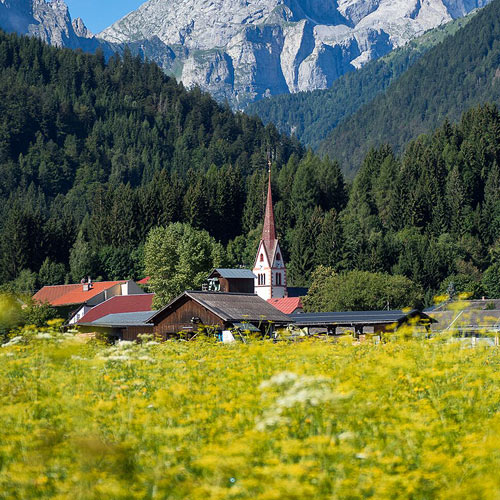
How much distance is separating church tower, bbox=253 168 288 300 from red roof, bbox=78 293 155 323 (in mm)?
17116

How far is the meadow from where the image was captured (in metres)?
7.27

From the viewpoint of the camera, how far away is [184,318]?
49.3m

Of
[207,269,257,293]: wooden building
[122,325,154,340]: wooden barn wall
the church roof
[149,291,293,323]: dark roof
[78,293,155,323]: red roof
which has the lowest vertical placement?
[122,325,154,340]: wooden barn wall

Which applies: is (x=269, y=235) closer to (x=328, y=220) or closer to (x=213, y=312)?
(x=328, y=220)

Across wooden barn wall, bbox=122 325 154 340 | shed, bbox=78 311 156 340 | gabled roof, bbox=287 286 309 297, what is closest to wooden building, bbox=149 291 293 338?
shed, bbox=78 311 156 340

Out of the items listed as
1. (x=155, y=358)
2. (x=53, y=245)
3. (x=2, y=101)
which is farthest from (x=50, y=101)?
(x=155, y=358)

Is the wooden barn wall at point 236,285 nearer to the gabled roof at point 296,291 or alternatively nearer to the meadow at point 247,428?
the gabled roof at point 296,291

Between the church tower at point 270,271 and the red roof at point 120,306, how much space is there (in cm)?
1712

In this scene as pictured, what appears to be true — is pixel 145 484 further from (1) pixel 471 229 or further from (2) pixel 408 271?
(1) pixel 471 229

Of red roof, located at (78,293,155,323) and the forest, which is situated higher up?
the forest

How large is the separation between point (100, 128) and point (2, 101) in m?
23.9

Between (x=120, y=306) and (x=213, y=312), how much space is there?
4811cm

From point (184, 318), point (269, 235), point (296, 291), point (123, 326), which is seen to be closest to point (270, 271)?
point (296, 291)

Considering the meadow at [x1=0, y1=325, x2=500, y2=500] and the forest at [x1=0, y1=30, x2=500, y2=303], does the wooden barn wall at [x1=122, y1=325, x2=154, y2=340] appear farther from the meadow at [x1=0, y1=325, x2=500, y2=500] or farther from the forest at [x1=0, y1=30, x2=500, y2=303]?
the meadow at [x1=0, y1=325, x2=500, y2=500]
